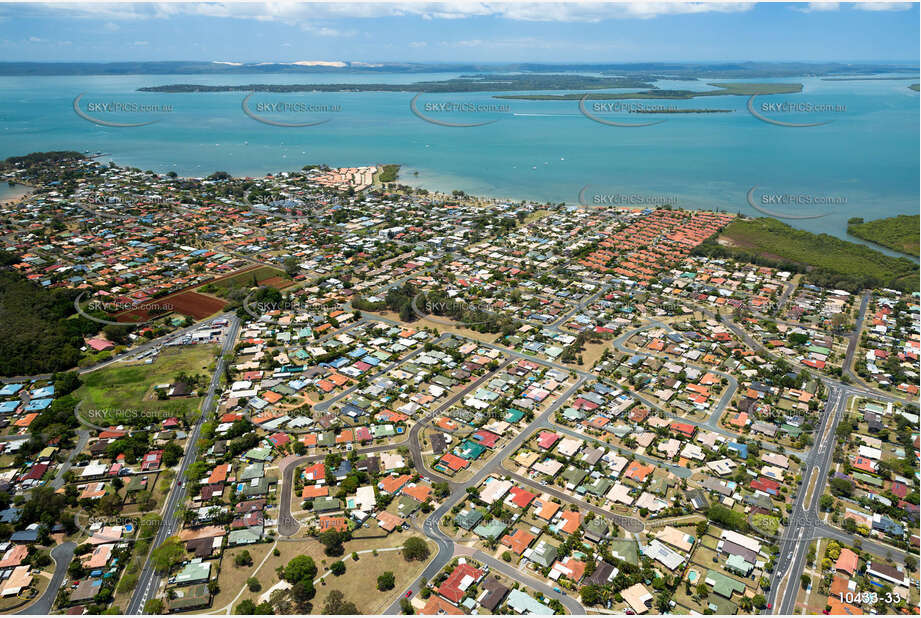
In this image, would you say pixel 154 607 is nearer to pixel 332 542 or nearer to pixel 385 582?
pixel 332 542

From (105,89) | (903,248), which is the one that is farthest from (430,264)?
(105,89)

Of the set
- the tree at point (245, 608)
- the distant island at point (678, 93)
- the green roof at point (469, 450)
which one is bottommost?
the tree at point (245, 608)

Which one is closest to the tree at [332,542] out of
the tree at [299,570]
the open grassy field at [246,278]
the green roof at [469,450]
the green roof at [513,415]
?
the tree at [299,570]

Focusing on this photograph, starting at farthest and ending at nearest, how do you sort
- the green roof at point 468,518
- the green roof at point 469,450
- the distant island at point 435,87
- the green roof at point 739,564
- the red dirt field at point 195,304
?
the distant island at point 435,87 → the red dirt field at point 195,304 → the green roof at point 469,450 → the green roof at point 468,518 → the green roof at point 739,564

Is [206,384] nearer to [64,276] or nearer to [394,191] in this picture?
[64,276]

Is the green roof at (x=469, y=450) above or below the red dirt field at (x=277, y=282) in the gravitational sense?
below

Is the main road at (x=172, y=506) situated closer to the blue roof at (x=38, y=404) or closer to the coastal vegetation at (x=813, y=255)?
the blue roof at (x=38, y=404)
